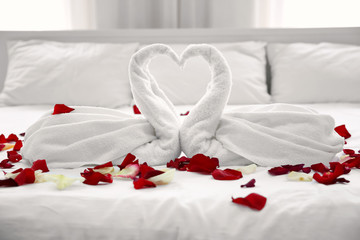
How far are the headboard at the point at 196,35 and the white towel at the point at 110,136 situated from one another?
1.58m

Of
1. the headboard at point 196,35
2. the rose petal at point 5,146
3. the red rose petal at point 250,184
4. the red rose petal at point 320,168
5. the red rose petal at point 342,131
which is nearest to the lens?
the red rose petal at point 250,184

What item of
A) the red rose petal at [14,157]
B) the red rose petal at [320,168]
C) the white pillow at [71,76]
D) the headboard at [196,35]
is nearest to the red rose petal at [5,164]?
the red rose petal at [14,157]

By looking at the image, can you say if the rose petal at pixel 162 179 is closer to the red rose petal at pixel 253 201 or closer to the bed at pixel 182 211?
the bed at pixel 182 211

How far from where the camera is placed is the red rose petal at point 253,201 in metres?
0.79

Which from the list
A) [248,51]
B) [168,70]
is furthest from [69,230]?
[248,51]

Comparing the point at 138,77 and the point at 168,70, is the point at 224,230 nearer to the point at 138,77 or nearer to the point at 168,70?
the point at 138,77

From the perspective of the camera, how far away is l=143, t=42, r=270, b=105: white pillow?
2.27 meters

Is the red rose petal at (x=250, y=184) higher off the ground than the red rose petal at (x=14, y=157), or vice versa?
the red rose petal at (x=250, y=184)

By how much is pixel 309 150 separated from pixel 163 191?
0.41m

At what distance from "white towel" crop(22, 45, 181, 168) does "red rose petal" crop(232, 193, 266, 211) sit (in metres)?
0.34

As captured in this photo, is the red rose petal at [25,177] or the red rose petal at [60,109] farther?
the red rose petal at [60,109]

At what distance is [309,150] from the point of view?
1049mm

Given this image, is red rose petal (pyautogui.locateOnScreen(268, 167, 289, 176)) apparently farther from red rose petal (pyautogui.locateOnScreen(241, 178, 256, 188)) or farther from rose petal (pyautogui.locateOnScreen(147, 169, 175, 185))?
rose petal (pyautogui.locateOnScreen(147, 169, 175, 185))

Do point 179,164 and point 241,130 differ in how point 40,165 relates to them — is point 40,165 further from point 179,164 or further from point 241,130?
point 241,130
